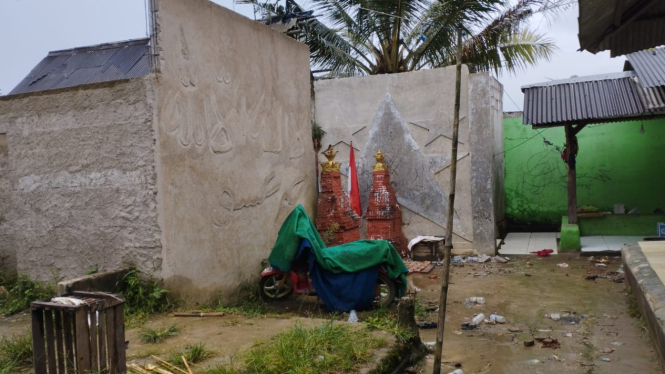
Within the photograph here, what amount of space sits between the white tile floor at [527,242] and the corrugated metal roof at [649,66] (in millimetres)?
3596

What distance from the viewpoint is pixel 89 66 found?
22.5 feet

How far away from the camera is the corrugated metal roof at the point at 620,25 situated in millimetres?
3785

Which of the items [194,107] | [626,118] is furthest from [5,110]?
[626,118]

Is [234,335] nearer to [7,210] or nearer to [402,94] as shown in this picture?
[7,210]

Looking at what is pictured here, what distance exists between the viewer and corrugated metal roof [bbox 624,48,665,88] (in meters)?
9.07

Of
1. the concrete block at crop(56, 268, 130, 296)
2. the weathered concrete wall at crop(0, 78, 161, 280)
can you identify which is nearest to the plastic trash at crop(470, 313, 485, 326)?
the weathered concrete wall at crop(0, 78, 161, 280)

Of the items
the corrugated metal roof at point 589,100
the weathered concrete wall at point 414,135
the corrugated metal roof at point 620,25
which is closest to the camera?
the corrugated metal roof at point 620,25

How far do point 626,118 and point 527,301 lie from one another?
4.97 meters

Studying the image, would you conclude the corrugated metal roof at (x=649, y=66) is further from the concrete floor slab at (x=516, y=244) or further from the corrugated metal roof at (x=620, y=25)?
the corrugated metal roof at (x=620, y=25)

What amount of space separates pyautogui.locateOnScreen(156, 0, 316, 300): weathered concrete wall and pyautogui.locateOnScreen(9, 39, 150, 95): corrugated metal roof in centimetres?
60

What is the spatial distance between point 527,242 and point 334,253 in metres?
6.86

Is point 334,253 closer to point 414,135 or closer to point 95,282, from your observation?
point 95,282

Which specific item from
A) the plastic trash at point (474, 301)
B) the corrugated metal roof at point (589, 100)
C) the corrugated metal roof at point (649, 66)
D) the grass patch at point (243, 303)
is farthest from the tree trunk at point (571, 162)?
the grass patch at point (243, 303)

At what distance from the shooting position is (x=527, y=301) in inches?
287
